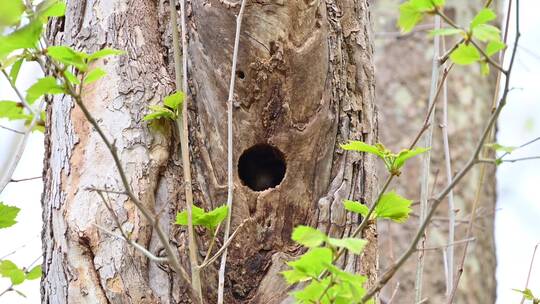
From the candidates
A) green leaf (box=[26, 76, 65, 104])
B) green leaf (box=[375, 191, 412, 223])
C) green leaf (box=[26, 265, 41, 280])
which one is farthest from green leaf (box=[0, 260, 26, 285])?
green leaf (box=[375, 191, 412, 223])

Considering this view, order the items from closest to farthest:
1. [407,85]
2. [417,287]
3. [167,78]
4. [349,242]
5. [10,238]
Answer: [349,242] → [417,287] → [167,78] → [10,238] → [407,85]

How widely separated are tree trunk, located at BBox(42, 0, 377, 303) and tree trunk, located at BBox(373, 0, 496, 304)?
200 centimetres

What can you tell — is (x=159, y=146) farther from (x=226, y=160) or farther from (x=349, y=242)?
(x=349, y=242)

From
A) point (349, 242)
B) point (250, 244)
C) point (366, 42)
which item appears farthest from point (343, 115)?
point (349, 242)

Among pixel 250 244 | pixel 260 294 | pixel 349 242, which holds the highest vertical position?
pixel 349 242

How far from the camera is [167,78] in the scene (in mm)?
A: 1684

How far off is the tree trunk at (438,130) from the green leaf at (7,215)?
97.6 inches

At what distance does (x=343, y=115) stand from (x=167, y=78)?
0.42 metres

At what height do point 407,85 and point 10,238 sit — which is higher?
point 407,85

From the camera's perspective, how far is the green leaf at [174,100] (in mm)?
1545

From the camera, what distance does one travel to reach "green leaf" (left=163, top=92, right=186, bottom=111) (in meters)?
1.54

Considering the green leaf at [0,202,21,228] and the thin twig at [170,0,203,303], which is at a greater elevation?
the thin twig at [170,0,203,303]

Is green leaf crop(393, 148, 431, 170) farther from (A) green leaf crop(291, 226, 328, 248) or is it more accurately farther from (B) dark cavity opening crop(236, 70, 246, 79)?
(B) dark cavity opening crop(236, 70, 246, 79)

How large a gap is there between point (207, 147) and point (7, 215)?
18.2 inches
